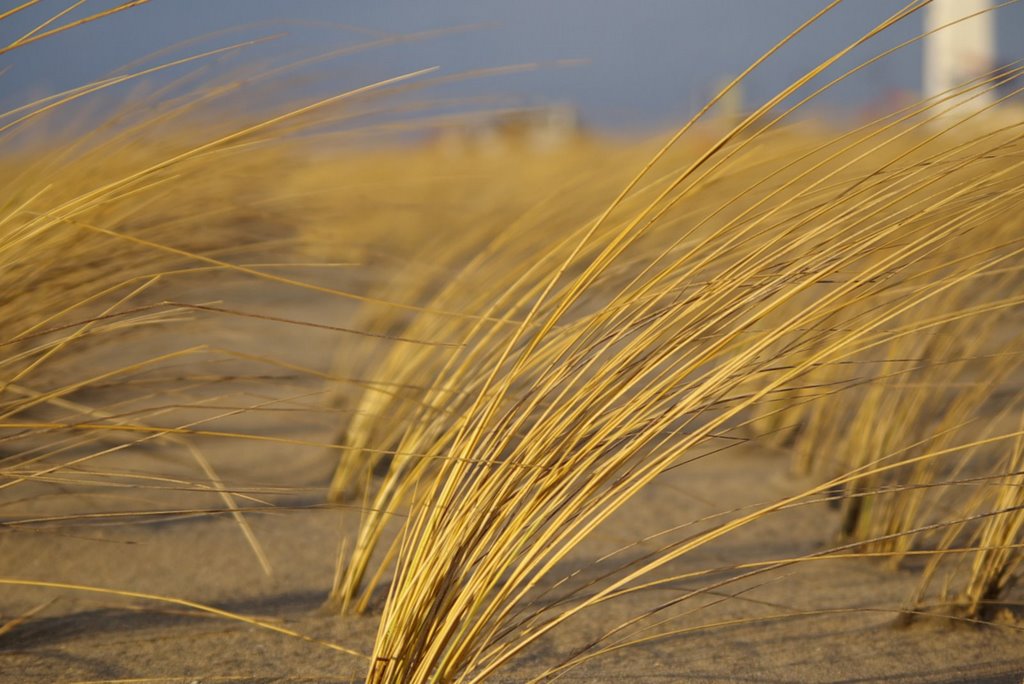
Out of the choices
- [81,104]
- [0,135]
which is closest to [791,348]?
[0,135]

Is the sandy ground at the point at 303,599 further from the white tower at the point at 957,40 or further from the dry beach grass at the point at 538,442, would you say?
the white tower at the point at 957,40

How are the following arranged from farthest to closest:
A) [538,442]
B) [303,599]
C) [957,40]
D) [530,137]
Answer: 1. [530,137]
2. [957,40]
3. [303,599]
4. [538,442]

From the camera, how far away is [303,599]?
5.25 feet

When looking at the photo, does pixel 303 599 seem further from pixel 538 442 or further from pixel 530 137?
pixel 530 137

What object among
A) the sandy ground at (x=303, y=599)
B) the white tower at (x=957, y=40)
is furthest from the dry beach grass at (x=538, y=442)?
the white tower at (x=957, y=40)

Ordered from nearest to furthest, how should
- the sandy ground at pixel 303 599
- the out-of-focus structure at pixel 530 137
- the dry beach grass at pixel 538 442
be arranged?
the dry beach grass at pixel 538 442, the sandy ground at pixel 303 599, the out-of-focus structure at pixel 530 137

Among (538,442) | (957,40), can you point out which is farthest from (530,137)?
(538,442)

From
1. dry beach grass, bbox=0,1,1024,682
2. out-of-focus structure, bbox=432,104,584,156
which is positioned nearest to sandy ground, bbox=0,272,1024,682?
dry beach grass, bbox=0,1,1024,682

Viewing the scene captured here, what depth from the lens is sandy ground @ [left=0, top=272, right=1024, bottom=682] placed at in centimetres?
132

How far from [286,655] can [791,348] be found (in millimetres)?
846

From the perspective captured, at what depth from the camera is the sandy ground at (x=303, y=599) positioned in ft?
4.32

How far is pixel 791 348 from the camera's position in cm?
110

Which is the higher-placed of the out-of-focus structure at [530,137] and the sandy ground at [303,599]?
the out-of-focus structure at [530,137]

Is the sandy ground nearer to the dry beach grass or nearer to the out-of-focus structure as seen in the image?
the dry beach grass
